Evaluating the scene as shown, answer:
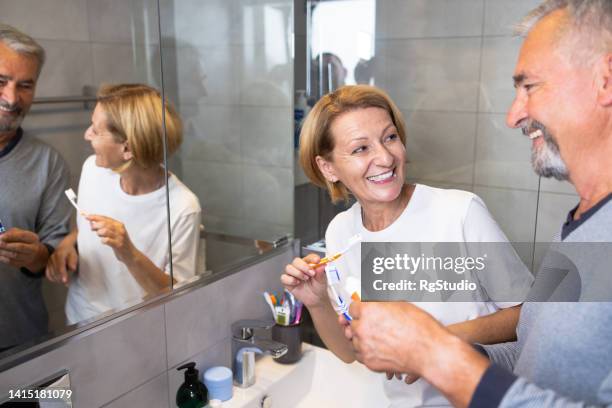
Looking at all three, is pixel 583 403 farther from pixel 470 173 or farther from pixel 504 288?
pixel 470 173

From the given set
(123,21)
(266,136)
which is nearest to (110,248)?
(123,21)

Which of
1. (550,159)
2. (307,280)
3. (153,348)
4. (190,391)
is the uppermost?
(550,159)

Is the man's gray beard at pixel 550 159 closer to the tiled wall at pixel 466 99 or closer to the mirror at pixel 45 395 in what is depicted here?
the tiled wall at pixel 466 99

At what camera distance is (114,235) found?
1.22 m

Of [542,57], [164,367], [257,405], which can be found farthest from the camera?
[257,405]

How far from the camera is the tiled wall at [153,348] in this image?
3.33ft

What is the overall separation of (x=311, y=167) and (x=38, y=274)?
65 centimetres

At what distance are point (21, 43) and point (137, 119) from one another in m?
0.32

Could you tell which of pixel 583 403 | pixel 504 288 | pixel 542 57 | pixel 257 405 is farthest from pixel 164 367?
pixel 542 57

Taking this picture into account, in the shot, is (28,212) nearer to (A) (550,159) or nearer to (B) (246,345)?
(B) (246,345)

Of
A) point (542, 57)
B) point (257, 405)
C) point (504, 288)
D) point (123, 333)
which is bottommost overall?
point (257, 405)

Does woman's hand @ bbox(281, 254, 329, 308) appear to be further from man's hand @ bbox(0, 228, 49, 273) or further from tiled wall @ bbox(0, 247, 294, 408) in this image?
man's hand @ bbox(0, 228, 49, 273)

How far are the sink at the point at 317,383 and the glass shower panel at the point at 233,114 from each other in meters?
0.34

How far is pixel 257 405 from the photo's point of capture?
1.35m
